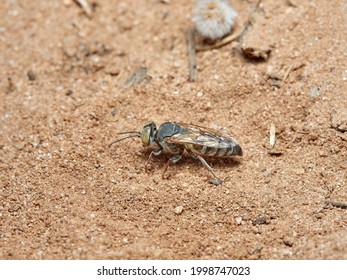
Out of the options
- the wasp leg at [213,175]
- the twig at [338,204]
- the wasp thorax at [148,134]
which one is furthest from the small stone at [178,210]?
the twig at [338,204]

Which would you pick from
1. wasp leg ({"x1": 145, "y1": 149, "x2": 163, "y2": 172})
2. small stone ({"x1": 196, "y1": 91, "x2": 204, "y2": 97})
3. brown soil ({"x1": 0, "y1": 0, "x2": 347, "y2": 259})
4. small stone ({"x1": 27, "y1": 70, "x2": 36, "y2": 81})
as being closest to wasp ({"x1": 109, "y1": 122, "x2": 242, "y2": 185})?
wasp leg ({"x1": 145, "y1": 149, "x2": 163, "y2": 172})

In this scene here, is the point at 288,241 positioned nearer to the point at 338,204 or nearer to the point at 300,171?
the point at 338,204

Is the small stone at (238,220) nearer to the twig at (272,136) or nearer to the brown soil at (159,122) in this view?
the brown soil at (159,122)

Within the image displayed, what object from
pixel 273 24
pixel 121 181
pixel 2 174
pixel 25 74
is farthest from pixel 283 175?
pixel 25 74

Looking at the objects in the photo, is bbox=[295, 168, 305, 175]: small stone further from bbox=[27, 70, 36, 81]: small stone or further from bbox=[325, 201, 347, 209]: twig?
bbox=[27, 70, 36, 81]: small stone

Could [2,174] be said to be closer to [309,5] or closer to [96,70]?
[96,70]

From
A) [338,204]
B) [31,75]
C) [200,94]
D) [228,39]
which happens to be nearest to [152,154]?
[200,94]
